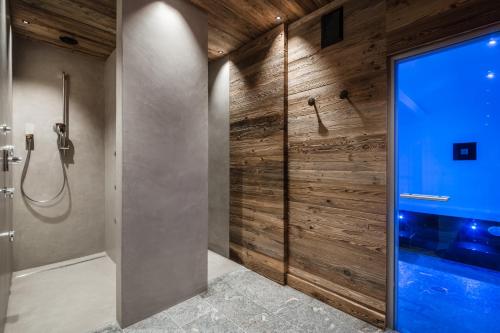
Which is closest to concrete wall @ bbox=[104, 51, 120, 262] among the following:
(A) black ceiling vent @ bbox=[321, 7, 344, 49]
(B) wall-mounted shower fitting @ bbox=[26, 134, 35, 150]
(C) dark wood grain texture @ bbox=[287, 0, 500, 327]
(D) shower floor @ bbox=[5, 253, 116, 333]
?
(D) shower floor @ bbox=[5, 253, 116, 333]

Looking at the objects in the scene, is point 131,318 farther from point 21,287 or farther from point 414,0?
point 414,0

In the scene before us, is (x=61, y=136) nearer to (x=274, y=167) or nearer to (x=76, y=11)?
(x=76, y=11)

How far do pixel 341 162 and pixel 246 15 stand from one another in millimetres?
1709

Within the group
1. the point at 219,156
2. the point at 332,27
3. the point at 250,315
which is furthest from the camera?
the point at 219,156

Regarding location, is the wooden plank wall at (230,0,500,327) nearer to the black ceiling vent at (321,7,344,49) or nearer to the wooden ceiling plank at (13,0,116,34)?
the black ceiling vent at (321,7,344,49)

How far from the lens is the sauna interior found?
1966 mm

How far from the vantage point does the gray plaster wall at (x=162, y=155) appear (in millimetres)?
1980

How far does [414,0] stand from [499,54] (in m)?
0.79

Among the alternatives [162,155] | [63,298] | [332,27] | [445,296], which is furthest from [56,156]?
[445,296]

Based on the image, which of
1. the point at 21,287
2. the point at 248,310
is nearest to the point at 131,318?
the point at 248,310

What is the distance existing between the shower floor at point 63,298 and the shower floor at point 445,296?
7.99 feet

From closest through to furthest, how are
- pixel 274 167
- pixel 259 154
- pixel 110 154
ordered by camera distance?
pixel 274 167 → pixel 259 154 → pixel 110 154

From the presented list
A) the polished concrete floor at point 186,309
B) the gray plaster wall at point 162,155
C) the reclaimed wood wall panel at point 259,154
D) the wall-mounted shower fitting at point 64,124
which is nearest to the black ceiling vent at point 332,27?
the reclaimed wood wall panel at point 259,154

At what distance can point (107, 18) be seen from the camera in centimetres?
251
